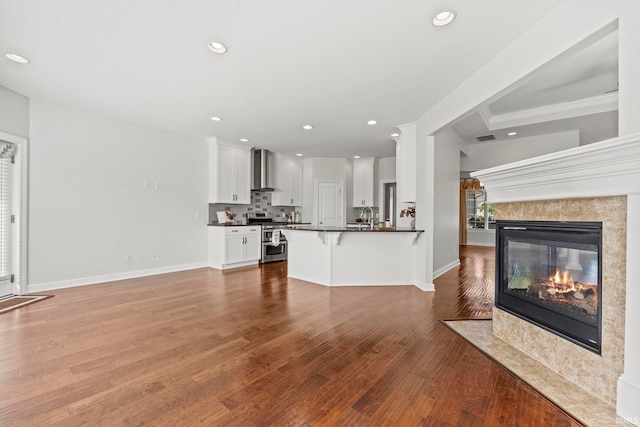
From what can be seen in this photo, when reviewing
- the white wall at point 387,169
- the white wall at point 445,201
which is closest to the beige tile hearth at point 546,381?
the white wall at point 445,201

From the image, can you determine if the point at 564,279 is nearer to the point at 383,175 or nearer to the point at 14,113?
the point at 383,175

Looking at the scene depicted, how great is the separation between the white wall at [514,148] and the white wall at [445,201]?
1.11 metres

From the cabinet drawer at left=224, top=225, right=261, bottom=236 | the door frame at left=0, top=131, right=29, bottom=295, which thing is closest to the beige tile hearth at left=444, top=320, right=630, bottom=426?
the cabinet drawer at left=224, top=225, right=261, bottom=236

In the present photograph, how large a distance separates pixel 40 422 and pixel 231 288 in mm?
2568

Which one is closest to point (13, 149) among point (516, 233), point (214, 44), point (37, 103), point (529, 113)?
point (37, 103)

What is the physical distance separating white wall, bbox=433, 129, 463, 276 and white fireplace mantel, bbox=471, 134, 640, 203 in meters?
2.05

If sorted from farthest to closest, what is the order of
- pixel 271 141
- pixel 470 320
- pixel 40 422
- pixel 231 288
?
pixel 271 141 < pixel 231 288 < pixel 470 320 < pixel 40 422

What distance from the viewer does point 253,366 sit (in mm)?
1885

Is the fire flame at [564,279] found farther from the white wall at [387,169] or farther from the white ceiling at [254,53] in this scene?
the white wall at [387,169]

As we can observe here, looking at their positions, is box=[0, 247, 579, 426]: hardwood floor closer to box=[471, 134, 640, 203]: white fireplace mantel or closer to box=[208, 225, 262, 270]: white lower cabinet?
box=[471, 134, 640, 203]: white fireplace mantel

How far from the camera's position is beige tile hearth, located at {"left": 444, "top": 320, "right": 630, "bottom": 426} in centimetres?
142

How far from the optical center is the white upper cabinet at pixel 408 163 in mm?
4323

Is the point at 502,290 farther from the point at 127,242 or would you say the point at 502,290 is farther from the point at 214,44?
the point at 127,242

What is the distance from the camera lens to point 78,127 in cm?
402
